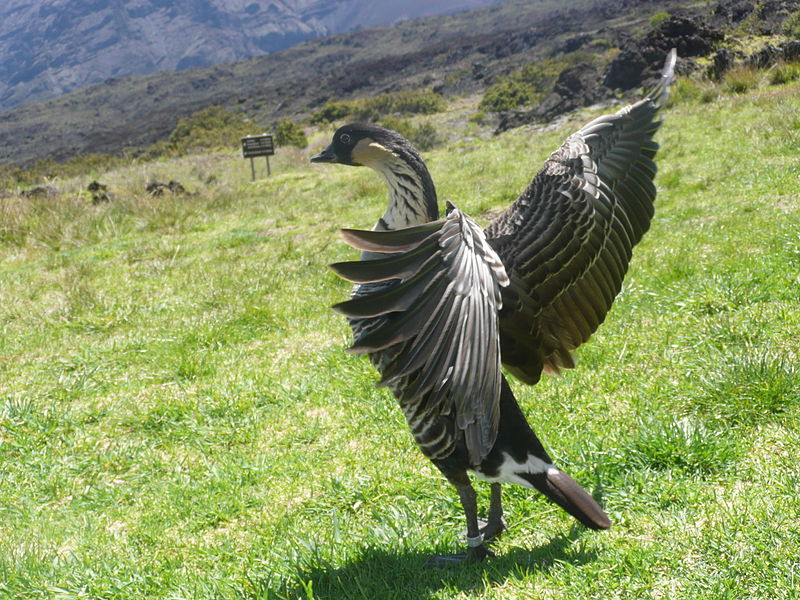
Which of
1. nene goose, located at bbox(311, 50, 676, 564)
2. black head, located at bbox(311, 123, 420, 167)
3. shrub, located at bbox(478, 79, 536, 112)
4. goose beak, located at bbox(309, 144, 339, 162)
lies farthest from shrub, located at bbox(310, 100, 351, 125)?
nene goose, located at bbox(311, 50, 676, 564)

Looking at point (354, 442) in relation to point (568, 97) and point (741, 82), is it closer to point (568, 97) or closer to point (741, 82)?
point (741, 82)

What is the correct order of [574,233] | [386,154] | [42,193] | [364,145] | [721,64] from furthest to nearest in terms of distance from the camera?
1. [721,64]
2. [42,193]
3. [364,145]
4. [386,154]
5. [574,233]

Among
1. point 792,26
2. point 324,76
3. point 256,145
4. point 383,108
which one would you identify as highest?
point 792,26

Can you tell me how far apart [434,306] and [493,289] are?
267mm

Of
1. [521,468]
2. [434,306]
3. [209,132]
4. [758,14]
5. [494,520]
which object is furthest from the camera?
[209,132]

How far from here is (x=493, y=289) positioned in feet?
7.25

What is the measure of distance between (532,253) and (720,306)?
2912mm

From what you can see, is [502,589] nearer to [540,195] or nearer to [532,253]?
[532,253]

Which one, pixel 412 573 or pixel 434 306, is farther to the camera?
pixel 412 573

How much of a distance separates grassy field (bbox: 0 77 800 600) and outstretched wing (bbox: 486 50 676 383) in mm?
863

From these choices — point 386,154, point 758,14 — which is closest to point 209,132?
point 758,14

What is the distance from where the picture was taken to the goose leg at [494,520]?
3086 millimetres

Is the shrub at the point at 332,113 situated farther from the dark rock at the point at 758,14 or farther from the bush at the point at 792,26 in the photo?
the bush at the point at 792,26

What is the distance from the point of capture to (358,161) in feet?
11.7
